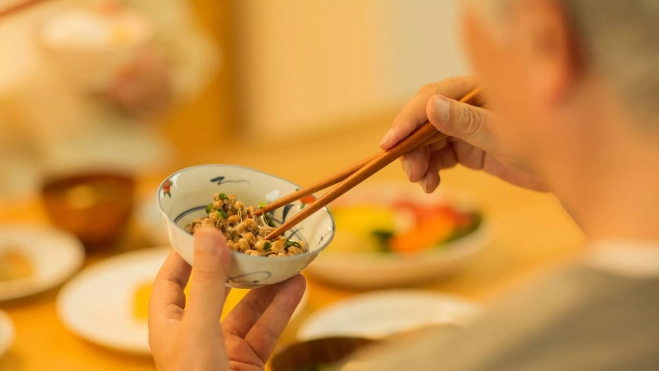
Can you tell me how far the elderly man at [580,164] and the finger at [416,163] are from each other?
393 millimetres

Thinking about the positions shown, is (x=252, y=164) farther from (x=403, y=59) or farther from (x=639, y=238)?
(x=403, y=59)

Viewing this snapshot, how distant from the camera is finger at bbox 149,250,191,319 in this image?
748 millimetres

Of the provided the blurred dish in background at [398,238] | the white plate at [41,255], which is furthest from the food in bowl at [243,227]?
the white plate at [41,255]

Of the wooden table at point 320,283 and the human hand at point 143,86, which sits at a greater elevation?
the human hand at point 143,86

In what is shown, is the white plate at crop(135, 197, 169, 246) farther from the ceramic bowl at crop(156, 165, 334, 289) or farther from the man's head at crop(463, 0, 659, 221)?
the man's head at crop(463, 0, 659, 221)

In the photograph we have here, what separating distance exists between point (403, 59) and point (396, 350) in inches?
111

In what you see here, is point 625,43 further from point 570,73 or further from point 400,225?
point 400,225

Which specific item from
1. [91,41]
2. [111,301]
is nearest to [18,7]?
[111,301]

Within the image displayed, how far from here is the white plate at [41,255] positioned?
3.82ft

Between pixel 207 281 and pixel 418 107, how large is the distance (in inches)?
14.3

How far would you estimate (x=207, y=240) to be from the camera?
64 cm

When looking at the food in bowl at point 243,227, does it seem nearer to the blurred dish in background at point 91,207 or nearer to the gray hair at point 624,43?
the gray hair at point 624,43

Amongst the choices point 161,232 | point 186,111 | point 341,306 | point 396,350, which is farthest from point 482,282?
point 186,111

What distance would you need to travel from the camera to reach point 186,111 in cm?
301
